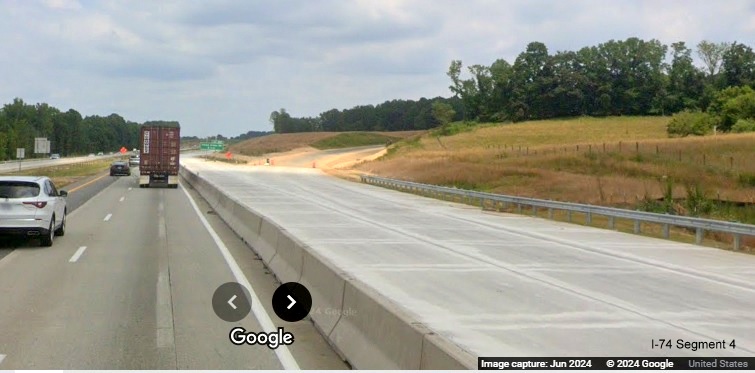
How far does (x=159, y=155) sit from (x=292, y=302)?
1617 inches

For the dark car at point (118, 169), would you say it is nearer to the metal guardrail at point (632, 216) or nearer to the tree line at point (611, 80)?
the metal guardrail at point (632, 216)

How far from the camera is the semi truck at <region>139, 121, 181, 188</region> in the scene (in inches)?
1979

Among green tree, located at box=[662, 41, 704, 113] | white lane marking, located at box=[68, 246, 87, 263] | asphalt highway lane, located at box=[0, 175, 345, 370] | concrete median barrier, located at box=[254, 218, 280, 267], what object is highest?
green tree, located at box=[662, 41, 704, 113]

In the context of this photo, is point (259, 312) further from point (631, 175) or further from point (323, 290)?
point (631, 175)

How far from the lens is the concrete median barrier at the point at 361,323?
259 inches

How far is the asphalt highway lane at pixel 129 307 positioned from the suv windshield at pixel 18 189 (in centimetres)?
116

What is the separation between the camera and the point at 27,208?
18109 millimetres

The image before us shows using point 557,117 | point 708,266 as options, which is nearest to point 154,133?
point 708,266

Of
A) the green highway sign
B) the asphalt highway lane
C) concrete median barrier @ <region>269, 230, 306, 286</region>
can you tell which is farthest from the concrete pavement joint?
the green highway sign

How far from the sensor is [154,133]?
51.5 m

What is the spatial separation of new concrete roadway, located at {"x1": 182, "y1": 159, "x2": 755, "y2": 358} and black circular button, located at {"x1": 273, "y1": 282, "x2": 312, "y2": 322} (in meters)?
0.88

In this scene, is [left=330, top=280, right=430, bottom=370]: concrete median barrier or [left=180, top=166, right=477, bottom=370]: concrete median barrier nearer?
[left=180, top=166, right=477, bottom=370]: concrete median barrier

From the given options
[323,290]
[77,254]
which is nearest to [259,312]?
[323,290]

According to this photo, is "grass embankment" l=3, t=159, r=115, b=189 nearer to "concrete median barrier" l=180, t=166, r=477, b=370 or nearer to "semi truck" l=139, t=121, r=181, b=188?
"semi truck" l=139, t=121, r=181, b=188
